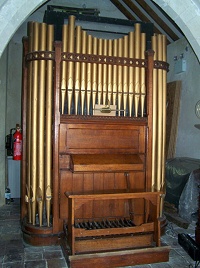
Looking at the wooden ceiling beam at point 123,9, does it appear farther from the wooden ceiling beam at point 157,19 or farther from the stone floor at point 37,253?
the stone floor at point 37,253

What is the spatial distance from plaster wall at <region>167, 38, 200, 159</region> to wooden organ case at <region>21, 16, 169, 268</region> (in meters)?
2.12

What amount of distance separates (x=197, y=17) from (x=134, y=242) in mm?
2602

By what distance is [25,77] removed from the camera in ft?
13.8

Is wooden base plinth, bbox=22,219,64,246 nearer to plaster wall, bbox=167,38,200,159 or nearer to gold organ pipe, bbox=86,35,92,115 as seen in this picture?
gold organ pipe, bbox=86,35,92,115

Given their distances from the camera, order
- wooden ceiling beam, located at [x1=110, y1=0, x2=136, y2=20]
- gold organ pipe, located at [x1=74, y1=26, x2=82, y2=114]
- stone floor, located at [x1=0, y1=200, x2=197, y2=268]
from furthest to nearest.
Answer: wooden ceiling beam, located at [x1=110, y1=0, x2=136, y2=20]
gold organ pipe, located at [x1=74, y1=26, x2=82, y2=114]
stone floor, located at [x1=0, y1=200, x2=197, y2=268]

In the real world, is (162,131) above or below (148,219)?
above

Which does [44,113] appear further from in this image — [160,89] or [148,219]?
[148,219]

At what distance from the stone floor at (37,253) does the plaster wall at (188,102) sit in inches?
86.3

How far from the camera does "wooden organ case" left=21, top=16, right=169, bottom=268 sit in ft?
12.1

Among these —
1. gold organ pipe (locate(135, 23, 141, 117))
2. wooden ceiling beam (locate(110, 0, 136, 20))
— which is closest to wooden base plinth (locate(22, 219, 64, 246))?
gold organ pipe (locate(135, 23, 141, 117))

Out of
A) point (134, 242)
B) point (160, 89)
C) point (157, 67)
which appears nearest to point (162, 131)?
point (160, 89)

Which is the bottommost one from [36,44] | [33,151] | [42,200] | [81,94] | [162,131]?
[42,200]

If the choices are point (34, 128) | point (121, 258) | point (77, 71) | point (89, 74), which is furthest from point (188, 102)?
point (121, 258)

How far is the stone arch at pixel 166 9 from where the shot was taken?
2.53m
